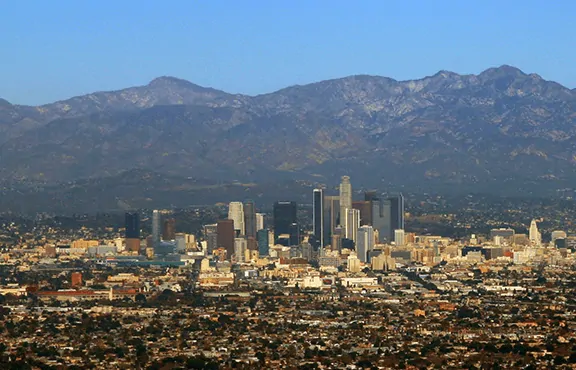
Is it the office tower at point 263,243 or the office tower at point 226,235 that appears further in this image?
the office tower at point 226,235

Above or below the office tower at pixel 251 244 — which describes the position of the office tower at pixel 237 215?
above

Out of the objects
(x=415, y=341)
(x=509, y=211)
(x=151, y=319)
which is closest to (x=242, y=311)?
(x=151, y=319)

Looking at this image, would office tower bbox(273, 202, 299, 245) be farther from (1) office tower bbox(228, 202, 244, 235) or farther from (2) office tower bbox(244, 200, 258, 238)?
(1) office tower bbox(228, 202, 244, 235)

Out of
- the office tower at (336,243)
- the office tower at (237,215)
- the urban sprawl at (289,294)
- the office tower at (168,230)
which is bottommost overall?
the urban sprawl at (289,294)

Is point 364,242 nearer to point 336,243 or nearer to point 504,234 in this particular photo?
point 336,243

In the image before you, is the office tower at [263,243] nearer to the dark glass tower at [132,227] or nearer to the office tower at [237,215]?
the office tower at [237,215]

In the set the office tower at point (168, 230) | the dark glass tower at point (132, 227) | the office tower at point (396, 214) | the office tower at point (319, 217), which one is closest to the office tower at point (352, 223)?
the office tower at point (319, 217)

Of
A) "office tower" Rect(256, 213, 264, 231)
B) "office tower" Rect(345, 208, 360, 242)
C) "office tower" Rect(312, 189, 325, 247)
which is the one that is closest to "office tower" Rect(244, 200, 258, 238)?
"office tower" Rect(256, 213, 264, 231)
